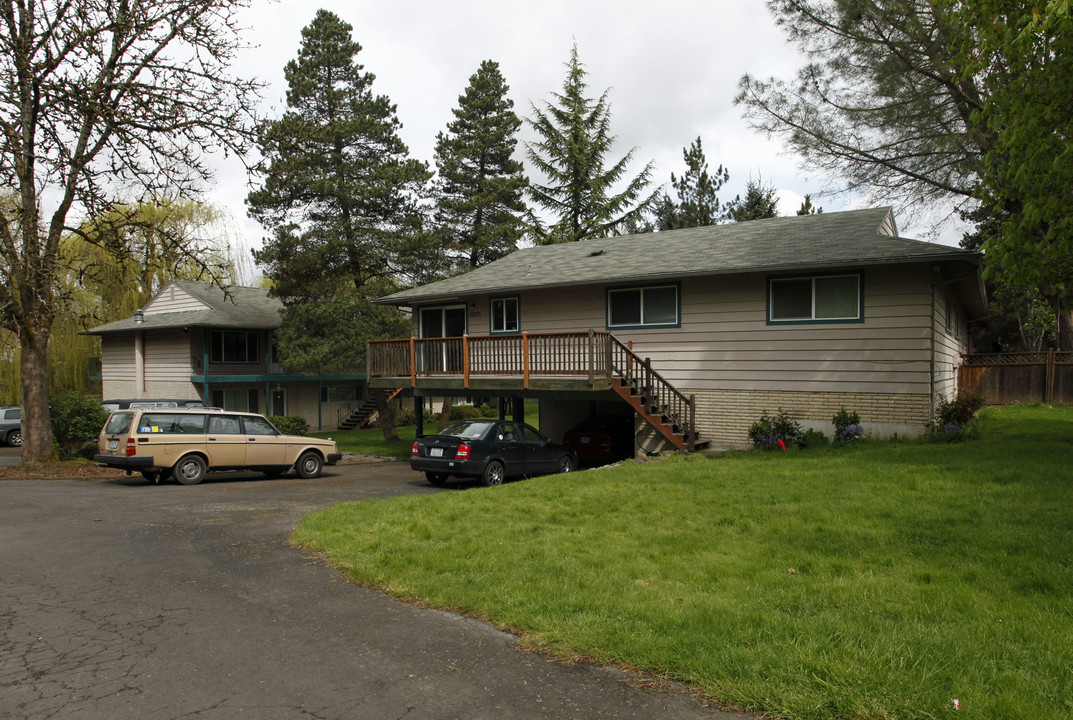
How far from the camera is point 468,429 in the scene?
15.0 meters

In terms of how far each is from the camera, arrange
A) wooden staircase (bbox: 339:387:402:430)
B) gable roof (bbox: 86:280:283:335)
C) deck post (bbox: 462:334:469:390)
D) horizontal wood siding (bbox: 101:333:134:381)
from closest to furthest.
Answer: deck post (bbox: 462:334:469:390)
gable roof (bbox: 86:280:283:335)
horizontal wood siding (bbox: 101:333:134:381)
wooden staircase (bbox: 339:387:402:430)

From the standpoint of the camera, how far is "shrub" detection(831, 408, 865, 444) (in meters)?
14.7

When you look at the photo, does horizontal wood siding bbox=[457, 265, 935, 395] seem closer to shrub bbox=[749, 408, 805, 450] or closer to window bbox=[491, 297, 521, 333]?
shrub bbox=[749, 408, 805, 450]

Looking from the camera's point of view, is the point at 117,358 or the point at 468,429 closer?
the point at 468,429

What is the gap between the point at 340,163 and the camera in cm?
2773

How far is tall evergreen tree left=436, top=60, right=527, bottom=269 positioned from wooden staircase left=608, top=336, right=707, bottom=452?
1846 cm

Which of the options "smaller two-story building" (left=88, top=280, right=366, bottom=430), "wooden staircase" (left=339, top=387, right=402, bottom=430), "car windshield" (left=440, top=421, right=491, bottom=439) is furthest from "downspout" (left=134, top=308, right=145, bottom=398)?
"car windshield" (left=440, top=421, right=491, bottom=439)

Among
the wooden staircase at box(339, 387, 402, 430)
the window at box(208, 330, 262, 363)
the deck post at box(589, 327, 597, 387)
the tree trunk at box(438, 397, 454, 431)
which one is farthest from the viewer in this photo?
the wooden staircase at box(339, 387, 402, 430)

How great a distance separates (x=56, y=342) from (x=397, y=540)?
1360 inches

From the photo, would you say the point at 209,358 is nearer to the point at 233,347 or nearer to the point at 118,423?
the point at 233,347

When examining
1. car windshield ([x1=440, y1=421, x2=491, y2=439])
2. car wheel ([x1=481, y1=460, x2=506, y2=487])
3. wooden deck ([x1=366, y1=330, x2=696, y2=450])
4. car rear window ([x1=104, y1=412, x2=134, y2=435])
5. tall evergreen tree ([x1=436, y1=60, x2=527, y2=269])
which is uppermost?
tall evergreen tree ([x1=436, y1=60, x2=527, y2=269])

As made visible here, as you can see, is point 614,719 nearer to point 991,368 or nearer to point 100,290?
point 991,368

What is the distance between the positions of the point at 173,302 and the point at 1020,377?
34776 millimetres

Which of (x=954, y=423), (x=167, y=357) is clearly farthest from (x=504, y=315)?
(x=167, y=357)
